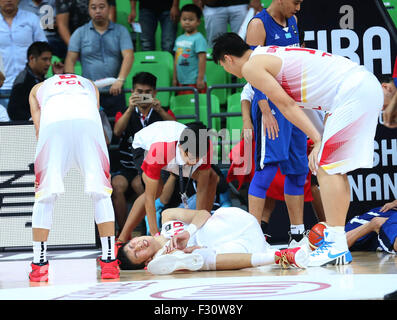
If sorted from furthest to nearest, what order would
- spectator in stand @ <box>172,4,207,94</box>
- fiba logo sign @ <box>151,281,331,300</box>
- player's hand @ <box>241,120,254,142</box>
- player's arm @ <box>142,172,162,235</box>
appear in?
spectator in stand @ <box>172,4,207,94</box> < player's hand @ <box>241,120,254,142</box> < player's arm @ <box>142,172,162,235</box> < fiba logo sign @ <box>151,281,331,300</box>

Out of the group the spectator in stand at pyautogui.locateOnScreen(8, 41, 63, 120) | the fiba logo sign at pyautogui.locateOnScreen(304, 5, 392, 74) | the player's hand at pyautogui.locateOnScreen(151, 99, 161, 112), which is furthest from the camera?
the spectator in stand at pyautogui.locateOnScreen(8, 41, 63, 120)

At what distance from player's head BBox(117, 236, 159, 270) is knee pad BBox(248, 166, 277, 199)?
96cm

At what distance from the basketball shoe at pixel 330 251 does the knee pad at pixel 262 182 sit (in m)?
0.96

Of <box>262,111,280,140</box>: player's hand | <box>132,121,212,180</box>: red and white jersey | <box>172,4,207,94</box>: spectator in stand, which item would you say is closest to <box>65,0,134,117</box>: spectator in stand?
<box>172,4,207,94</box>: spectator in stand

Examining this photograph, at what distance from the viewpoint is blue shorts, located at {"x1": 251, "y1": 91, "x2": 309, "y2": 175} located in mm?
5246

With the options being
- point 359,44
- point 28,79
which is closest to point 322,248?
point 359,44

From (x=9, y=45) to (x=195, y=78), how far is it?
6.83 feet

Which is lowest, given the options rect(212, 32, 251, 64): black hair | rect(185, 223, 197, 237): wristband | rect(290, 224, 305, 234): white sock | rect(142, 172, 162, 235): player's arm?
rect(290, 224, 305, 234): white sock

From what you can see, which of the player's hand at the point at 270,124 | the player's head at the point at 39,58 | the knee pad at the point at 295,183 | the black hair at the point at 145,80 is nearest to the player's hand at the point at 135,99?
the black hair at the point at 145,80

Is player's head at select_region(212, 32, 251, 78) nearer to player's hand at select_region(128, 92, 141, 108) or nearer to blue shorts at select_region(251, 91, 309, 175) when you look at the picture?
blue shorts at select_region(251, 91, 309, 175)

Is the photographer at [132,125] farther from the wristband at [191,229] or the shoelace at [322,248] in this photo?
the shoelace at [322,248]

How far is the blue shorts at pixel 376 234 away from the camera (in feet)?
17.0

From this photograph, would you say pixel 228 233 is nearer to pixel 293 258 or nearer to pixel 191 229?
pixel 191 229
